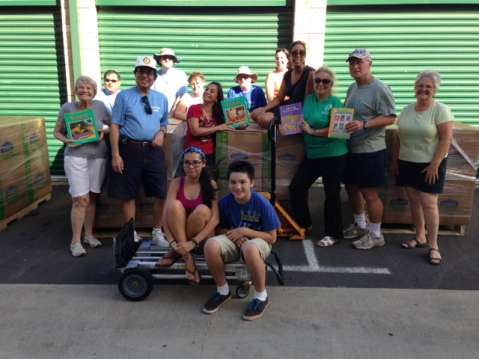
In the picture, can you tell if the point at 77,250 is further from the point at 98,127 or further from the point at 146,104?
the point at 146,104

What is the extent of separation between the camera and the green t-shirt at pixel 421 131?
14.1 ft

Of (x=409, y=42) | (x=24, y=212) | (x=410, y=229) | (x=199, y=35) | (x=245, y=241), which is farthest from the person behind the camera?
(x=199, y=35)

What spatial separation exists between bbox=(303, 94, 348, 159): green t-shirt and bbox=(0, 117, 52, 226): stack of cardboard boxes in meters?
3.68

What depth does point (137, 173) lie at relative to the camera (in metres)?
4.62

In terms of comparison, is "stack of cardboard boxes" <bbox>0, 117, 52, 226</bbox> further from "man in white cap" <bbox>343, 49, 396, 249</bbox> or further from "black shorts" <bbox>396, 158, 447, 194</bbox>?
"black shorts" <bbox>396, 158, 447, 194</bbox>

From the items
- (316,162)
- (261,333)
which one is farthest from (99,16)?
(261,333)

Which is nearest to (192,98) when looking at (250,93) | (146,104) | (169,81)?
(169,81)

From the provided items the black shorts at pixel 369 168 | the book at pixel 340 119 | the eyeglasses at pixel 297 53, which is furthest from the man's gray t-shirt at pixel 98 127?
the black shorts at pixel 369 168

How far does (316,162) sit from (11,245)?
3.52m

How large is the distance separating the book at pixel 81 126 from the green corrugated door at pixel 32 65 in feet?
11.5

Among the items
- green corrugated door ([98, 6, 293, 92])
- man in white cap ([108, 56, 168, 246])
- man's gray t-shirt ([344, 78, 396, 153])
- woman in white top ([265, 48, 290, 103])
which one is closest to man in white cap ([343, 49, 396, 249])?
man's gray t-shirt ([344, 78, 396, 153])

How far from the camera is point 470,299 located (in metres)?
3.71

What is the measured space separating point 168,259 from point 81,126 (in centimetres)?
176

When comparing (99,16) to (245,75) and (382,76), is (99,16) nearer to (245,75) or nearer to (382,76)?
(245,75)
